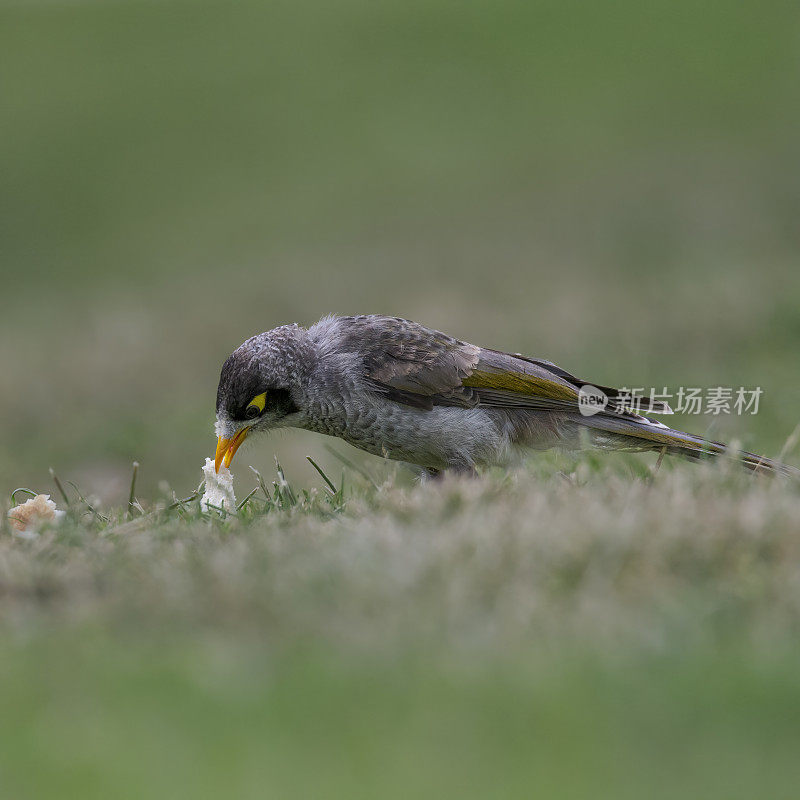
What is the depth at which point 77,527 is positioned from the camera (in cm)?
526

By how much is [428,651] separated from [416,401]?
2817 millimetres

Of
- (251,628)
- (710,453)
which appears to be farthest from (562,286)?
(251,628)

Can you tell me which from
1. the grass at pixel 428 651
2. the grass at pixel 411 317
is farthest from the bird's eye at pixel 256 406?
the grass at pixel 428 651

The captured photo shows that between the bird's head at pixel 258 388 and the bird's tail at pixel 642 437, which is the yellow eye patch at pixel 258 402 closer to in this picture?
the bird's head at pixel 258 388

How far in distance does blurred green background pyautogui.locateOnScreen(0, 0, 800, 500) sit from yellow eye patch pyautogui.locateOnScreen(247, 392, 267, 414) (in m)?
2.92

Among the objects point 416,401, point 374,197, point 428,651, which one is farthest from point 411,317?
point 428,651

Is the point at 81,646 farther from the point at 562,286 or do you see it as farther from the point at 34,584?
the point at 562,286

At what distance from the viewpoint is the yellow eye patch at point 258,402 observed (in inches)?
249

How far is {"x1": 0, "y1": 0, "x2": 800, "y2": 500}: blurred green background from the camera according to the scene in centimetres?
1262

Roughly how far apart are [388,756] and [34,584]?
2.02 m

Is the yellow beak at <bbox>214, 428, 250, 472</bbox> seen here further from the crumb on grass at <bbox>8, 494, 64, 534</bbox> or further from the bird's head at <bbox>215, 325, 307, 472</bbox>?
the crumb on grass at <bbox>8, 494, 64, 534</bbox>

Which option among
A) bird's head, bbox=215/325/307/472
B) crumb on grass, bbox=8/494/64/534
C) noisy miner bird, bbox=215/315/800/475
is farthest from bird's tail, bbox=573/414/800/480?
crumb on grass, bbox=8/494/64/534

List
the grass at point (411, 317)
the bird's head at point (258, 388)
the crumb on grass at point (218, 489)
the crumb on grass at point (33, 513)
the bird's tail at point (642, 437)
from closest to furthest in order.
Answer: the grass at point (411, 317) → the crumb on grass at point (33, 513) → the crumb on grass at point (218, 489) → the bird's head at point (258, 388) → the bird's tail at point (642, 437)

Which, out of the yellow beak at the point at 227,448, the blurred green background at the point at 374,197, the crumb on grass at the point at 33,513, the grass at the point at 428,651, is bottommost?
the grass at the point at 428,651
